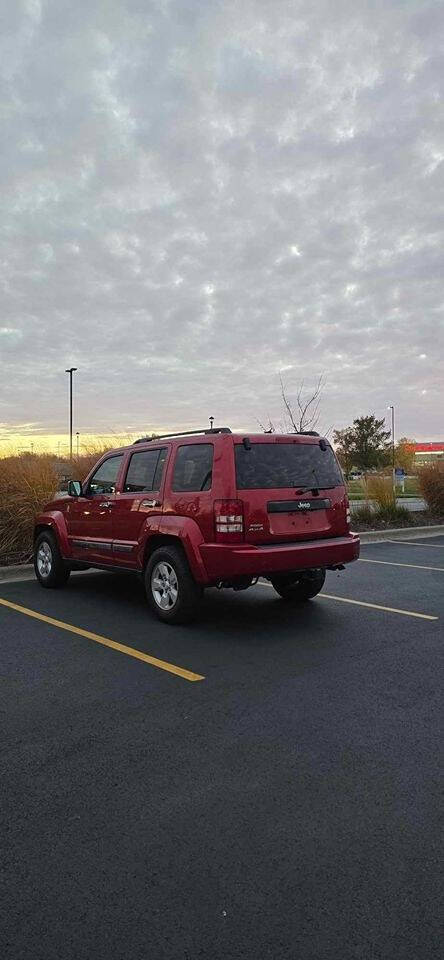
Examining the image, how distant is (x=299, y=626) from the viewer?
21.7 feet

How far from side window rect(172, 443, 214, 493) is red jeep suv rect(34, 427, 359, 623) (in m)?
0.01

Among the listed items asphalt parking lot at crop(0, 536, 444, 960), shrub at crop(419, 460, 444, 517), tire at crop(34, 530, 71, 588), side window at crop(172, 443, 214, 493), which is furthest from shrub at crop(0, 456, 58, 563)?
shrub at crop(419, 460, 444, 517)

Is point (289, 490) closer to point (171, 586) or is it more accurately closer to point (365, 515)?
point (171, 586)

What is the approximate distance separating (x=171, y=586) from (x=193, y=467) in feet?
3.90

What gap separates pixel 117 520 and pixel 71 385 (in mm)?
47373

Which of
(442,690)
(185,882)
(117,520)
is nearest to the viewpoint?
(185,882)

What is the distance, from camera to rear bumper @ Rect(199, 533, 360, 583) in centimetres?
595

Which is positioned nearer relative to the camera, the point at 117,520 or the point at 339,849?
the point at 339,849

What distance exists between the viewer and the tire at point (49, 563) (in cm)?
845

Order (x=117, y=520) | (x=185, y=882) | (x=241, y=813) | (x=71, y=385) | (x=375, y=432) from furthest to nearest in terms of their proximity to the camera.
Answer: (x=375, y=432)
(x=71, y=385)
(x=117, y=520)
(x=241, y=813)
(x=185, y=882)

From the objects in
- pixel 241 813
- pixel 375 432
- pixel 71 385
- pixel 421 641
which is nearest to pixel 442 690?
pixel 421 641

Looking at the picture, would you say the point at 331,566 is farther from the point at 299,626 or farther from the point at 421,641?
the point at 421,641

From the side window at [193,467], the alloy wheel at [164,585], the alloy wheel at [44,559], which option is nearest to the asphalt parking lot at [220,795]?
the alloy wheel at [164,585]

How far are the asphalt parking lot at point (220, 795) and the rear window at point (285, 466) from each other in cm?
146
